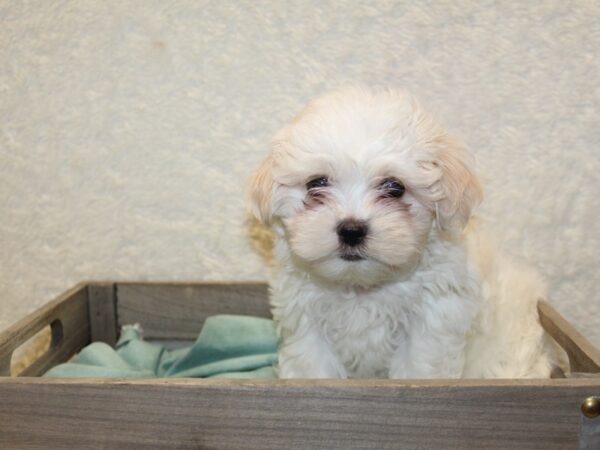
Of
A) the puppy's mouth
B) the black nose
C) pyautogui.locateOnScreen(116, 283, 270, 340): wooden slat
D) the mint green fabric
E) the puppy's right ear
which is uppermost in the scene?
the puppy's right ear

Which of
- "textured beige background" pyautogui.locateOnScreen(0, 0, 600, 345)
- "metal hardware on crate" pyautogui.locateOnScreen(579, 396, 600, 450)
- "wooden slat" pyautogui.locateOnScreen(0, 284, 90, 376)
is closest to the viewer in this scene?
"metal hardware on crate" pyautogui.locateOnScreen(579, 396, 600, 450)

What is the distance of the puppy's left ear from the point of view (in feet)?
6.11

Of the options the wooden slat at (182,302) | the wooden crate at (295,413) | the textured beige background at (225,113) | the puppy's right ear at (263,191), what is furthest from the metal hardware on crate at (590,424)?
the wooden slat at (182,302)

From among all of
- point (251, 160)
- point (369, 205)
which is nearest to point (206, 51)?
point (251, 160)

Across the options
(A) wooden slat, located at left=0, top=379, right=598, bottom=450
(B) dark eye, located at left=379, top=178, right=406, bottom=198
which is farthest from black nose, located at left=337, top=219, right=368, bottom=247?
(A) wooden slat, located at left=0, top=379, right=598, bottom=450

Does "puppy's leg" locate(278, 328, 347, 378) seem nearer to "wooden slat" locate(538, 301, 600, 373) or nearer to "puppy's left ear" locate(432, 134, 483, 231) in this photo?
"puppy's left ear" locate(432, 134, 483, 231)

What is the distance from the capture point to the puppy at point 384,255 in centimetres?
179

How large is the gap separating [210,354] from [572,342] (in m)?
1.24

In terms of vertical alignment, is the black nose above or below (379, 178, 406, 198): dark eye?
below

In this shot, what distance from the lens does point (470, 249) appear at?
7.11 ft

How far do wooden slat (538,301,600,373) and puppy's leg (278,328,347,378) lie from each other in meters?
0.68

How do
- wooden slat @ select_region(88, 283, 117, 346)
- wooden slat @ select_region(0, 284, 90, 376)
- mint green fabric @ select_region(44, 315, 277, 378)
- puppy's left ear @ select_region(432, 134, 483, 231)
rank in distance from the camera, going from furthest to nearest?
wooden slat @ select_region(88, 283, 117, 346) < mint green fabric @ select_region(44, 315, 277, 378) < wooden slat @ select_region(0, 284, 90, 376) < puppy's left ear @ select_region(432, 134, 483, 231)

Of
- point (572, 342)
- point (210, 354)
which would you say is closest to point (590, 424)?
point (572, 342)

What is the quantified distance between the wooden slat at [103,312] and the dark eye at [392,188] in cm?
135
